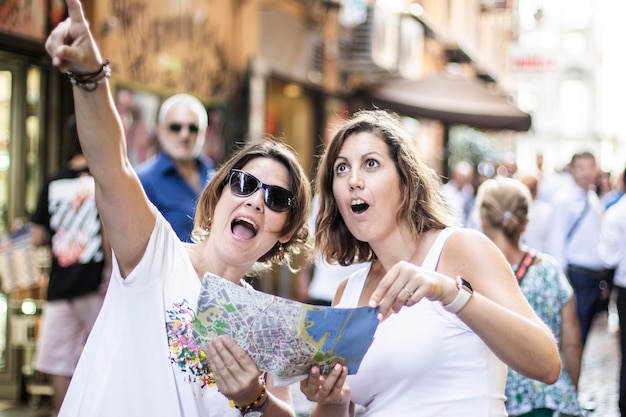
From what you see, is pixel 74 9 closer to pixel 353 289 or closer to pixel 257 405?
pixel 257 405

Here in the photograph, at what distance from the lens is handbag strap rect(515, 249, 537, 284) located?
16.3 feet

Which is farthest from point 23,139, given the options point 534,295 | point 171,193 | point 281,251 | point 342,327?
point 342,327

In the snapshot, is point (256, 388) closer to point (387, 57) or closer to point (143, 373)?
point (143, 373)

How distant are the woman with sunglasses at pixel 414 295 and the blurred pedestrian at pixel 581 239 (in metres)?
6.79

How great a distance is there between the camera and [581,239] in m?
9.94

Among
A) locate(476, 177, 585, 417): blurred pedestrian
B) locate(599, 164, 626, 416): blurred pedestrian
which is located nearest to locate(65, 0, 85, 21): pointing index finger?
locate(476, 177, 585, 417): blurred pedestrian

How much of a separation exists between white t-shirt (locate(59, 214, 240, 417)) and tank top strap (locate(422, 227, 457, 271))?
2.65 feet

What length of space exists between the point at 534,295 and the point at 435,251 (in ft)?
6.54

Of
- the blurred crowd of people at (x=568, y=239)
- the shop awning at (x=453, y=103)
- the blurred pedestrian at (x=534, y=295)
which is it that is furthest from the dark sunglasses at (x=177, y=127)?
the shop awning at (x=453, y=103)

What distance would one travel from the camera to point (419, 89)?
55.1 ft

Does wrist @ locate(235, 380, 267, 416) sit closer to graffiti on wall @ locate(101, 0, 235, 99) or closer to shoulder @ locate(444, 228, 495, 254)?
shoulder @ locate(444, 228, 495, 254)

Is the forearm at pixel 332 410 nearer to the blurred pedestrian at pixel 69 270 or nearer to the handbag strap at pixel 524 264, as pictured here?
the handbag strap at pixel 524 264

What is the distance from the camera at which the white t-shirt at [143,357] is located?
8.61ft

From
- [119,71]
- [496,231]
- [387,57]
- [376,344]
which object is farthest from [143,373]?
[387,57]
